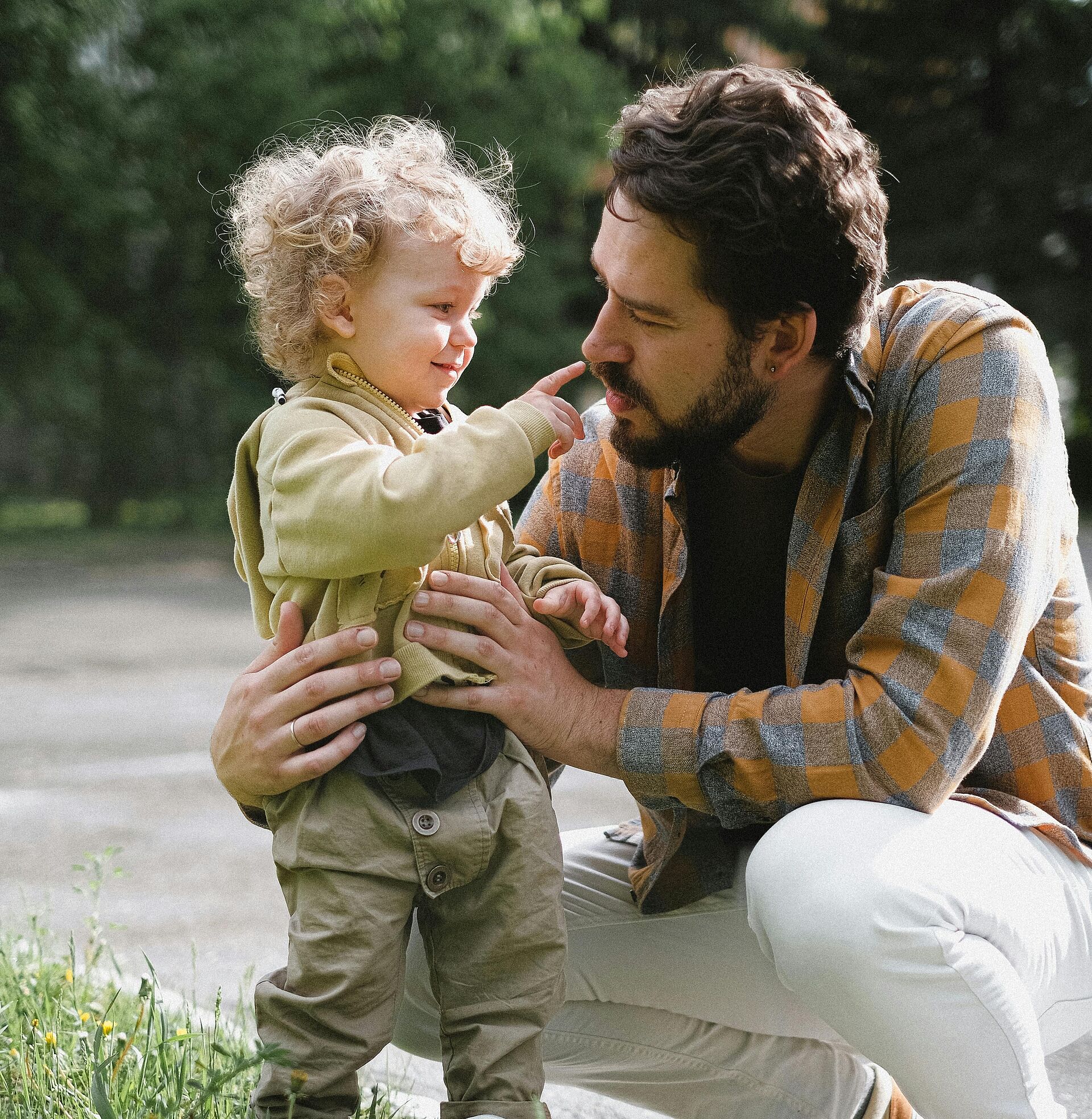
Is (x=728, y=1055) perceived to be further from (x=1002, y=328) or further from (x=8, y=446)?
(x=8, y=446)

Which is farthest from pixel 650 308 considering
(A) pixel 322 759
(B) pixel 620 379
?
(A) pixel 322 759

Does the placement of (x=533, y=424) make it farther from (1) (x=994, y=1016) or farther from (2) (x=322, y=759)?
(1) (x=994, y=1016)

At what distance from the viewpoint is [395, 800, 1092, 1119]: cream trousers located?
2066mm

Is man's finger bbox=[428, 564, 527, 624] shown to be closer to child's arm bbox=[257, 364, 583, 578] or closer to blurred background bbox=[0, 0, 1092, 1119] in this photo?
child's arm bbox=[257, 364, 583, 578]

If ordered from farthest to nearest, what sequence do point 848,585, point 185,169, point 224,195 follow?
point 224,195 → point 185,169 → point 848,585

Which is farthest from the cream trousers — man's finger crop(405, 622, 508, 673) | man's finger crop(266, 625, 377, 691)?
man's finger crop(266, 625, 377, 691)

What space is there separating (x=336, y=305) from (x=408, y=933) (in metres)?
0.96

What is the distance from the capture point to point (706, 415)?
2.49 meters

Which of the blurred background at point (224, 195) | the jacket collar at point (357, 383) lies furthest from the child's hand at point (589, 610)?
the blurred background at point (224, 195)

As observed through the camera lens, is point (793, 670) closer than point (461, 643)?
No

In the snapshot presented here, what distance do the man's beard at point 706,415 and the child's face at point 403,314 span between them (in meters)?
0.37

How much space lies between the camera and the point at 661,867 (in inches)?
101

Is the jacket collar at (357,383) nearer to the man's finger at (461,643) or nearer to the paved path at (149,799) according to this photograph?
the man's finger at (461,643)

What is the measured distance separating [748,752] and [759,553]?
51cm
